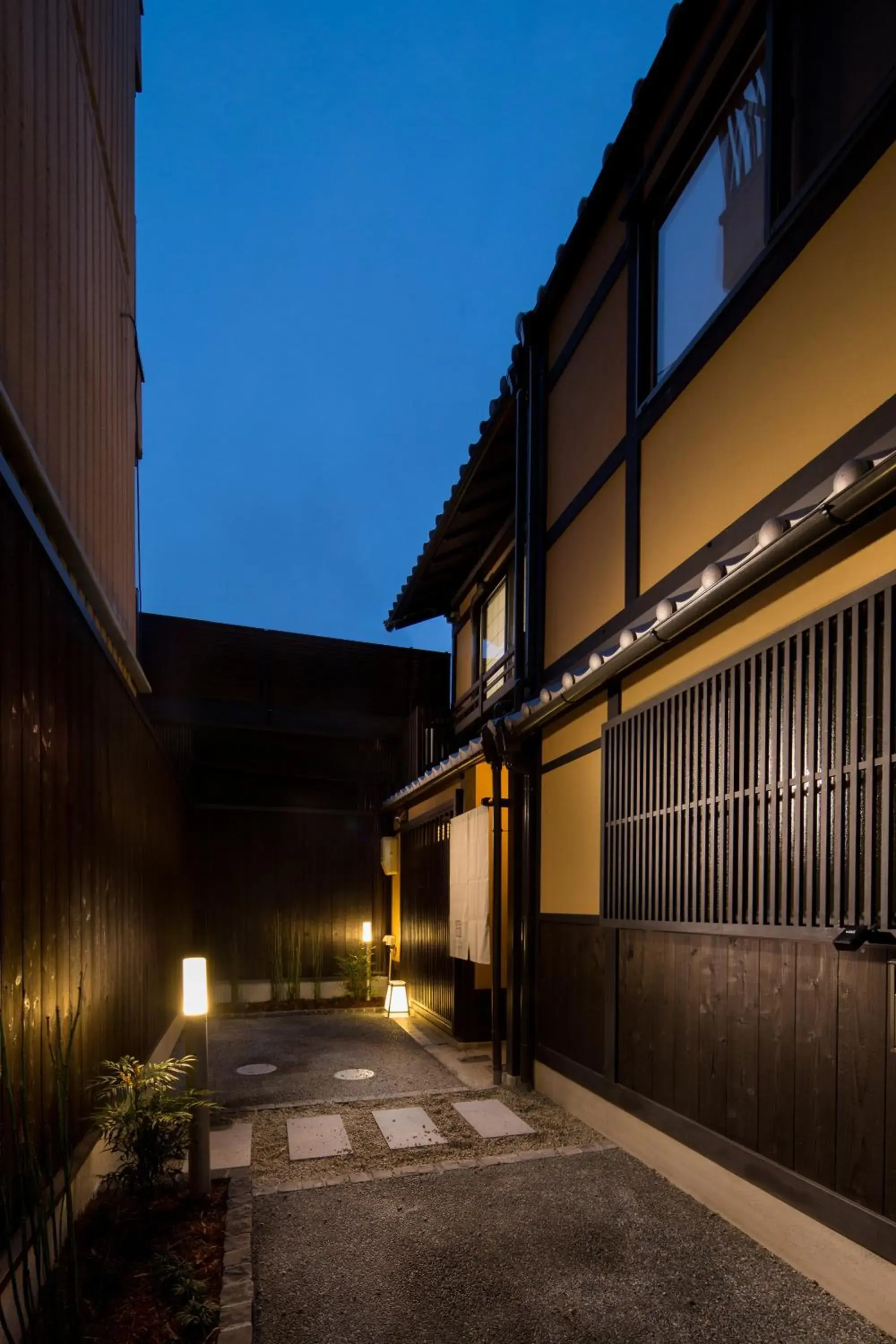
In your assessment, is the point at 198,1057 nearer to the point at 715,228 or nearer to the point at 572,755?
the point at 572,755

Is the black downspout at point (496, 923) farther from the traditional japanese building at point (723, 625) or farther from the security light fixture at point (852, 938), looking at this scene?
the security light fixture at point (852, 938)

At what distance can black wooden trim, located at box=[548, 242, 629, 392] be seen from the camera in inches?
228

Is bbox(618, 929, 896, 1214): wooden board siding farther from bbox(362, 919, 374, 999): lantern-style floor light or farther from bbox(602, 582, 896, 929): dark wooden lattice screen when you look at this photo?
bbox(362, 919, 374, 999): lantern-style floor light

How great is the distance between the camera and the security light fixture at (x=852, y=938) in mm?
2867

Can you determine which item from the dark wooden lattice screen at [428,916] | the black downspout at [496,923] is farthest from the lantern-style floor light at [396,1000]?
the black downspout at [496,923]

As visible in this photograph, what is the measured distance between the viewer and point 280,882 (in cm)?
1141

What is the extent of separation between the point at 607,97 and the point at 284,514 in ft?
248

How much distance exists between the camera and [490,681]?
30.9ft

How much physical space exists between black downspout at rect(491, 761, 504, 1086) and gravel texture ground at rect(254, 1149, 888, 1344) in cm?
219

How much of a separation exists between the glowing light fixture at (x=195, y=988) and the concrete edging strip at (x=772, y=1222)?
2576mm

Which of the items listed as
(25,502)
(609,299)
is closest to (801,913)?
(25,502)

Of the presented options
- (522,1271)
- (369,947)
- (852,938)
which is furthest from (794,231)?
(369,947)

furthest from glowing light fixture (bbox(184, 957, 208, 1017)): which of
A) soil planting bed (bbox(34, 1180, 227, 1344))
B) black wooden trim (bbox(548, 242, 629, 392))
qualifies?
black wooden trim (bbox(548, 242, 629, 392))

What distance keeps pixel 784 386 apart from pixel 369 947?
358 inches
